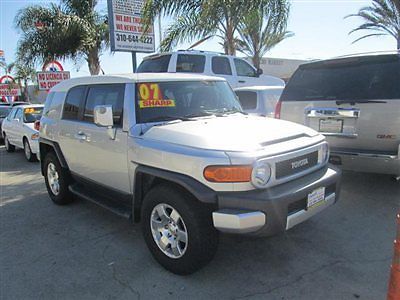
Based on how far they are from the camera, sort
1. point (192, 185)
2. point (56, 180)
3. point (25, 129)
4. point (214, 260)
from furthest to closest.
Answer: point (25, 129) < point (56, 180) < point (214, 260) < point (192, 185)

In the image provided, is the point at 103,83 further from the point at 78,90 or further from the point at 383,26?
the point at 383,26

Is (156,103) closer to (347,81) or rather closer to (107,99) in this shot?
(107,99)

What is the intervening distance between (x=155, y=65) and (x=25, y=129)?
3926 millimetres

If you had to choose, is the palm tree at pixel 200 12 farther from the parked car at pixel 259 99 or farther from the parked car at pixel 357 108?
the parked car at pixel 357 108

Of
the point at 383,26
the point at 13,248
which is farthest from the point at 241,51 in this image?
the point at 13,248

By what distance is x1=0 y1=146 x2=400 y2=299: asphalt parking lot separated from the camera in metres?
3.05

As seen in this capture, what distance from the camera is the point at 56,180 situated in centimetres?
546

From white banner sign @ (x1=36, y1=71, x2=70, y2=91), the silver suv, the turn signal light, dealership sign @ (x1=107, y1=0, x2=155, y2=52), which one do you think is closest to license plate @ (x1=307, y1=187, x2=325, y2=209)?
the silver suv

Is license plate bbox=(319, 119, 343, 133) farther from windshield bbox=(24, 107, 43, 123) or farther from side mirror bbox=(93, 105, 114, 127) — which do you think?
windshield bbox=(24, 107, 43, 123)

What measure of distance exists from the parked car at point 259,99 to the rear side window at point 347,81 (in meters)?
2.26

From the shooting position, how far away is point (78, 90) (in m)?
4.83

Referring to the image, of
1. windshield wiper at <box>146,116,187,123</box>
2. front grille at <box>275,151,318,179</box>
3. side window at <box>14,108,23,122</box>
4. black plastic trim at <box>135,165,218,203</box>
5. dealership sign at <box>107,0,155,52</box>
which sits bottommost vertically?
side window at <box>14,108,23,122</box>

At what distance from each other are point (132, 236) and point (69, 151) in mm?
1598

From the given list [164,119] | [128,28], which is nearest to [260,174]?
[164,119]
